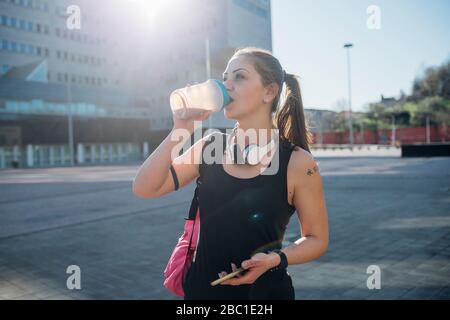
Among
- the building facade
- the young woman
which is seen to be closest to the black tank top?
the young woman

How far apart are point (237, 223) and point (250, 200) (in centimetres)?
12

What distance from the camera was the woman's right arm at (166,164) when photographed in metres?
1.70

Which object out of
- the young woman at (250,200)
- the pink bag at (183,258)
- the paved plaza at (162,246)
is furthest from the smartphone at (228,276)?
the paved plaza at (162,246)

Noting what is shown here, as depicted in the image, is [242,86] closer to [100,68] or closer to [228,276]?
[228,276]

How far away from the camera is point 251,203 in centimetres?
174

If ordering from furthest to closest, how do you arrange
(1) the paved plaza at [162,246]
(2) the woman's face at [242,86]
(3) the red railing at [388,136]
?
(3) the red railing at [388,136] → (1) the paved plaza at [162,246] → (2) the woman's face at [242,86]

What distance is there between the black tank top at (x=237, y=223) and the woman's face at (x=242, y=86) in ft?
0.85

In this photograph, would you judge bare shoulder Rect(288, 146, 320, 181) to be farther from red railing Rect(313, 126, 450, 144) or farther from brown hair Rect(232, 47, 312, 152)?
red railing Rect(313, 126, 450, 144)

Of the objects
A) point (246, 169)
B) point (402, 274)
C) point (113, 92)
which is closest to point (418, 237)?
point (402, 274)

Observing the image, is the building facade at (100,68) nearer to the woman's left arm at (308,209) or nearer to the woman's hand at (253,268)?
the woman's left arm at (308,209)

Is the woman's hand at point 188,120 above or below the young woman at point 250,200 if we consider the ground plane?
above

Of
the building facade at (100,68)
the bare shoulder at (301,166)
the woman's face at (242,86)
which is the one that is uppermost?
the building facade at (100,68)
